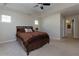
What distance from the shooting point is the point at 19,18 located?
23.4ft

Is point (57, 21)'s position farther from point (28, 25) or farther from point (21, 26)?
point (21, 26)

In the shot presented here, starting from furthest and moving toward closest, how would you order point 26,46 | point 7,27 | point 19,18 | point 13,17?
point 19,18
point 13,17
point 7,27
point 26,46

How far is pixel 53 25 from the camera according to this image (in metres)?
8.05

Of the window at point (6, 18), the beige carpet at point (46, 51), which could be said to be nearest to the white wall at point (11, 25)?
the window at point (6, 18)

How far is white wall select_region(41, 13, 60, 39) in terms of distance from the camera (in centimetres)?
768

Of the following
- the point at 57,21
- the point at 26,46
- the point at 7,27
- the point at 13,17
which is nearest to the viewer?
the point at 26,46

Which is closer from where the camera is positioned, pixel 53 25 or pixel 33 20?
pixel 53 25

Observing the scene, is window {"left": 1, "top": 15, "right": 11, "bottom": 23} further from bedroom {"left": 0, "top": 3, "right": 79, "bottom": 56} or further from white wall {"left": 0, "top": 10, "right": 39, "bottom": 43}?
white wall {"left": 0, "top": 10, "right": 39, "bottom": 43}

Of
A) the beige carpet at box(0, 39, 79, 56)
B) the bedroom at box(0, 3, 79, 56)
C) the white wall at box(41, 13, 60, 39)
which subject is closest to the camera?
the beige carpet at box(0, 39, 79, 56)

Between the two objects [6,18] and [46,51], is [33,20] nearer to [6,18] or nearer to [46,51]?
[6,18]

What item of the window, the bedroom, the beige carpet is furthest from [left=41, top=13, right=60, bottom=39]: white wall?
the window

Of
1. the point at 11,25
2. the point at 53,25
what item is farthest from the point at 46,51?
the point at 53,25

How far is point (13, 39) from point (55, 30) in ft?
12.2

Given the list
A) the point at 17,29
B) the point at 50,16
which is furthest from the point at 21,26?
the point at 50,16
